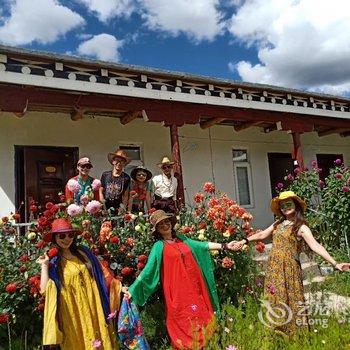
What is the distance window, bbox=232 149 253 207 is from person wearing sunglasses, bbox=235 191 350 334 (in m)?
6.37

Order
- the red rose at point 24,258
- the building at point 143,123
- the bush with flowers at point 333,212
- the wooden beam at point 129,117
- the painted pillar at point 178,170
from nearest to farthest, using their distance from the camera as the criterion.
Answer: the red rose at point 24,258 < the building at point 143,123 < the bush with flowers at point 333,212 < the painted pillar at point 178,170 < the wooden beam at point 129,117

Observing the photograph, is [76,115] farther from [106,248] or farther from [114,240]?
[114,240]

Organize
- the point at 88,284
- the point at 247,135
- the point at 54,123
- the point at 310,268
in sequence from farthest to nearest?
the point at 247,135 → the point at 54,123 → the point at 310,268 → the point at 88,284

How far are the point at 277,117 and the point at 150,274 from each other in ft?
20.4

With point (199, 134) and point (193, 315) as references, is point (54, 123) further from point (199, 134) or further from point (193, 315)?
point (193, 315)

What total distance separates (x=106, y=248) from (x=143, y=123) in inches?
193

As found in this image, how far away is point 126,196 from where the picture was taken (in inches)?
212

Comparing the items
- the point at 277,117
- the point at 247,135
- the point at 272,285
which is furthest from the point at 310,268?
the point at 247,135

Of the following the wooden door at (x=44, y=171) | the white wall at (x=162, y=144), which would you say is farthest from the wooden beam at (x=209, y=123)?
the wooden door at (x=44, y=171)

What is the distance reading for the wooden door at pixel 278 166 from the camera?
10734 millimetres

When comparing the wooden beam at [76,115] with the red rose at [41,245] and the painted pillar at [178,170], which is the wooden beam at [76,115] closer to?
the painted pillar at [178,170]

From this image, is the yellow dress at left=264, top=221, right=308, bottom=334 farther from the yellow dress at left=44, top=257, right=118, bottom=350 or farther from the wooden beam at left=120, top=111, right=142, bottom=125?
the wooden beam at left=120, top=111, right=142, bottom=125

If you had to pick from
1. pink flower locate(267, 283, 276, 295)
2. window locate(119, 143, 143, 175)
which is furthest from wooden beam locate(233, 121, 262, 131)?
pink flower locate(267, 283, 276, 295)

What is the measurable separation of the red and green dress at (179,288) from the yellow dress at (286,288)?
1.66 feet
